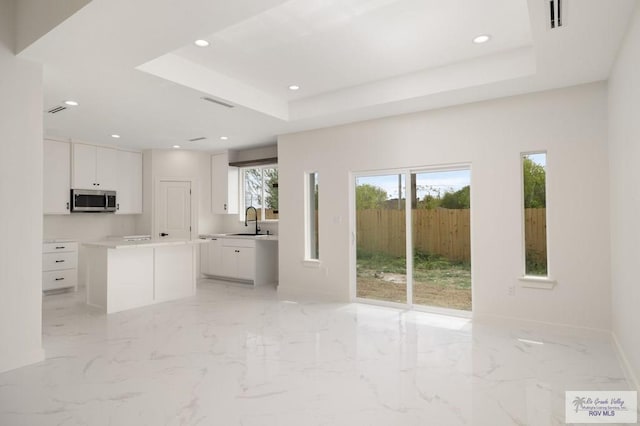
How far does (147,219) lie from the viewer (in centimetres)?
729

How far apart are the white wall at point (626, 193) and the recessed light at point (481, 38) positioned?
3.24 feet

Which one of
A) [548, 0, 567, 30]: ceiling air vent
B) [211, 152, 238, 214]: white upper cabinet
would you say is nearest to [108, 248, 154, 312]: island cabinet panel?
[211, 152, 238, 214]: white upper cabinet

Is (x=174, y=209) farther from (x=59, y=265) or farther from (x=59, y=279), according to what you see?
(x=59, y=279)

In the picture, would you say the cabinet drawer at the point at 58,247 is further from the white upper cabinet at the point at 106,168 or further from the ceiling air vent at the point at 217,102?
the ceiling air vent at the point at 217,102

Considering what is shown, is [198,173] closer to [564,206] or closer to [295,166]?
[295,166]

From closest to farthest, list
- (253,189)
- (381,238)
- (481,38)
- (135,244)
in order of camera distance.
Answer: (481,38) → (135,244) → (381,238) → (253,189)

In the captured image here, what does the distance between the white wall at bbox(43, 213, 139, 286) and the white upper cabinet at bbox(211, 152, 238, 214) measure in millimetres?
1774

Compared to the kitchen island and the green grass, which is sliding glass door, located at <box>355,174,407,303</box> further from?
the kitchen island

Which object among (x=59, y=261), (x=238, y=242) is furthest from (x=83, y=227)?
(x=238, y=242)

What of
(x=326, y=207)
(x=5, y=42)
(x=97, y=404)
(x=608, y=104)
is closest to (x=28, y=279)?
(x=97, y=404)

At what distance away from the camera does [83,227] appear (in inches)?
266

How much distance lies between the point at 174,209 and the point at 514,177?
19.5ft

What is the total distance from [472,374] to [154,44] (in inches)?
138

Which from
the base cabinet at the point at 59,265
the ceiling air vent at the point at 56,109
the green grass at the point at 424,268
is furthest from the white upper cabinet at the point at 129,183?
the green grass at the point at 424,268
